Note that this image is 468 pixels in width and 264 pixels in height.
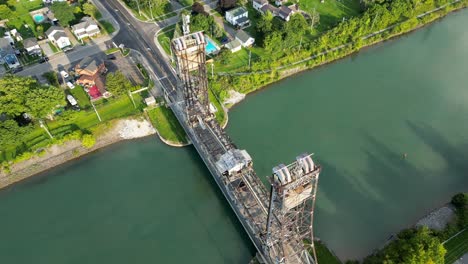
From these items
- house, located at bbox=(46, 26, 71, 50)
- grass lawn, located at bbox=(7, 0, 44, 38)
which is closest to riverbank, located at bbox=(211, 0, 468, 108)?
house, located at bbox=(46, 26, 71, 50)

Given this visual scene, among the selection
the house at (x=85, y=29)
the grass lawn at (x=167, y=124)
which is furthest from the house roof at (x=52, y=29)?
the grass lawn at (x=167, y=124)

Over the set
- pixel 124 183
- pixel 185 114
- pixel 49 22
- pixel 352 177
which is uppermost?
pixel 49 22

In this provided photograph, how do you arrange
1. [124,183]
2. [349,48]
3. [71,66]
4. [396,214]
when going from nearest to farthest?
[396,214]
[124,183]
[71,66]
[349,48]

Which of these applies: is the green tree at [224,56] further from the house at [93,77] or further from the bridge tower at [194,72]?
the house at [93,77]

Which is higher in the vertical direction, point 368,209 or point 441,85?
point 441,85

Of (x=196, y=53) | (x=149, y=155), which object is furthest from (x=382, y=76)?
(x=149, y=155)

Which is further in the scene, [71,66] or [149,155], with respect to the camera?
[71,66]

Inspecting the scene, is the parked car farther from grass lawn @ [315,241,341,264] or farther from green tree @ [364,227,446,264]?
green tree @ [364,227,446,264]

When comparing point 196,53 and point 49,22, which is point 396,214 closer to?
point 196,53

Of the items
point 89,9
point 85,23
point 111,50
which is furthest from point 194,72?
point 89,9
